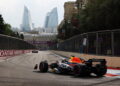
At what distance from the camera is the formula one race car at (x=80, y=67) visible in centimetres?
1519

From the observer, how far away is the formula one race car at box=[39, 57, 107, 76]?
15185 millimetres

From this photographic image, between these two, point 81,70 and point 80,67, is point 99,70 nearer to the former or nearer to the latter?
point 81,70

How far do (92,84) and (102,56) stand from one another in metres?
11.1

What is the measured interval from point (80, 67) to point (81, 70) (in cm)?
19

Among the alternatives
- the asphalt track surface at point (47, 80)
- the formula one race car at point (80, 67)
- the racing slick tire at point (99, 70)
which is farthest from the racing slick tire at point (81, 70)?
the racing slick tire at point (99, 70)

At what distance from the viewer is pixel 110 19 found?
155 ft

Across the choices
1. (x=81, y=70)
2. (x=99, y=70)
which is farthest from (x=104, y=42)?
(x=81, y=70)

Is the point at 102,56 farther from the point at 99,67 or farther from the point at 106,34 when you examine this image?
the point at 99,67

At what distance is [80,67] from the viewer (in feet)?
49.2

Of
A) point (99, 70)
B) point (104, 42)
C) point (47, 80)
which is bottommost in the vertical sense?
point (47, 80)

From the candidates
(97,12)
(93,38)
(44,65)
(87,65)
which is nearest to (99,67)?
(87,65)

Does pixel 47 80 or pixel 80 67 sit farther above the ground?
pixel 80 67

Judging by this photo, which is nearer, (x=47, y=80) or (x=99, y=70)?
(x=47, y=80)

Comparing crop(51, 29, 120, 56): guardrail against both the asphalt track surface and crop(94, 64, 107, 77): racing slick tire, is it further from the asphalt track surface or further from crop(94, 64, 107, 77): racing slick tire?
the asphalt track surface
